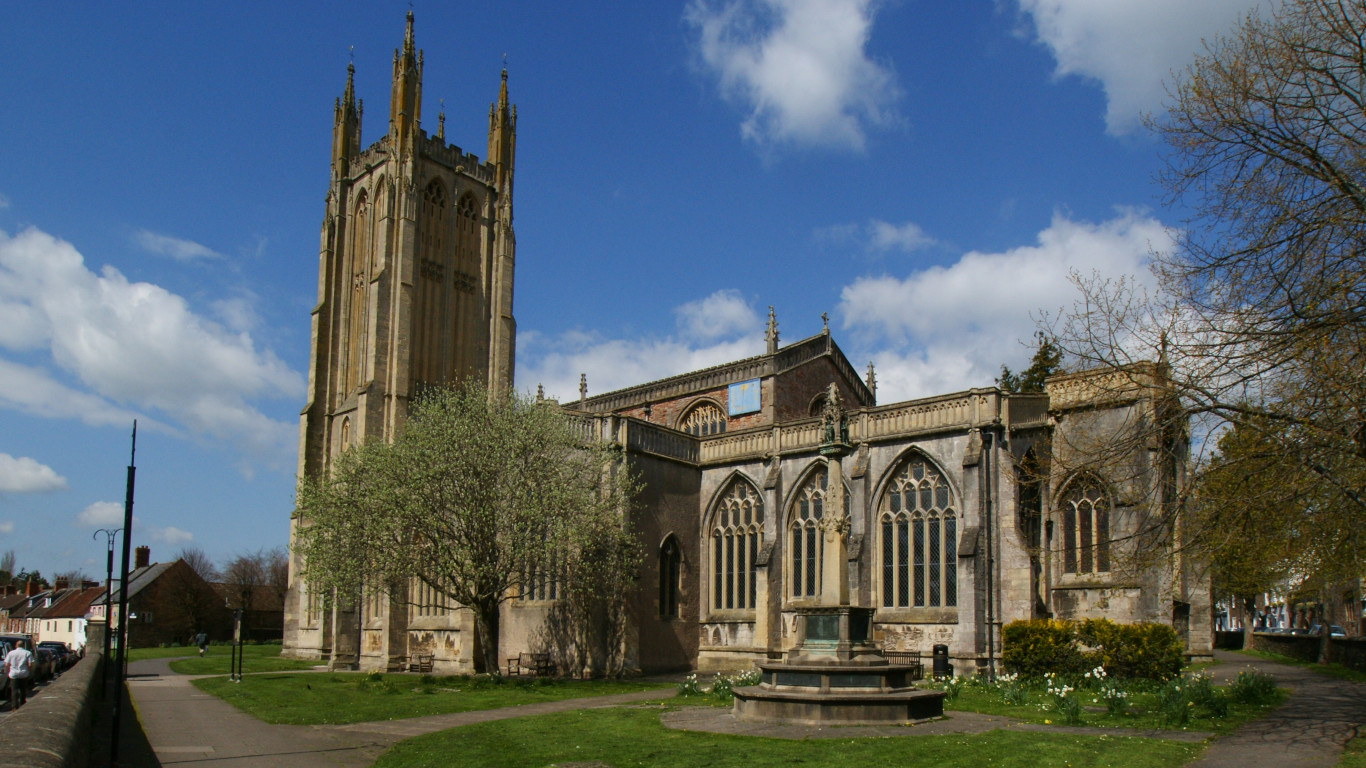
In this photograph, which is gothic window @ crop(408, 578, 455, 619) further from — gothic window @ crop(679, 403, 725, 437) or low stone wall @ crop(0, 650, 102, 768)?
low stone wall @ crop(0, 650, 102, 768)

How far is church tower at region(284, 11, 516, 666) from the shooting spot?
41938 mm

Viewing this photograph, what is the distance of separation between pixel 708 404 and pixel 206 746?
26502 millimetres

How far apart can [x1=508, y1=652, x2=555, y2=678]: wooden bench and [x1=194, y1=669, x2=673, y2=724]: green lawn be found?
6.07ft

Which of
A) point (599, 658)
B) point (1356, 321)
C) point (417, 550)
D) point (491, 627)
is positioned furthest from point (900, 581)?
point (1356, 321)

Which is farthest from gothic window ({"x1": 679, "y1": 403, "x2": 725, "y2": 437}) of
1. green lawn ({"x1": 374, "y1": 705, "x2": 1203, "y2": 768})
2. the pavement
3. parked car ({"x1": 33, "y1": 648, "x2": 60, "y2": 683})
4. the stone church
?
green lawn ({"x1": 374, "y1": 705, "x2": 1203, "y2": 768})

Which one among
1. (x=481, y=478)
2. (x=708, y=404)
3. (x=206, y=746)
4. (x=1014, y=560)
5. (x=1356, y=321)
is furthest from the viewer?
(x=708, y=404)

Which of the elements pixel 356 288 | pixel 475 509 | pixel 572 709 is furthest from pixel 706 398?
pixel 572 709

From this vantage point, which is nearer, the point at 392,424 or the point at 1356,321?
the point at 1356,321

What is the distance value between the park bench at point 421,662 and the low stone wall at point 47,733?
20.7m

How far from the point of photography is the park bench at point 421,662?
33.0m

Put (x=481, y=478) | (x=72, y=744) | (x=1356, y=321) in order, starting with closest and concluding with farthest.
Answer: (x=72, y=744), (x=1356, y=321), (x=481, y=478)

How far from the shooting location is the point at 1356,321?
10.1 metres

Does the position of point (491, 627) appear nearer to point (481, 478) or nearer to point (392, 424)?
point (481, 478)

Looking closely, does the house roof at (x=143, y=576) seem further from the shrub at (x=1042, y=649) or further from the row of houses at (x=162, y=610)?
the shrub at (x=1042, y=649)
